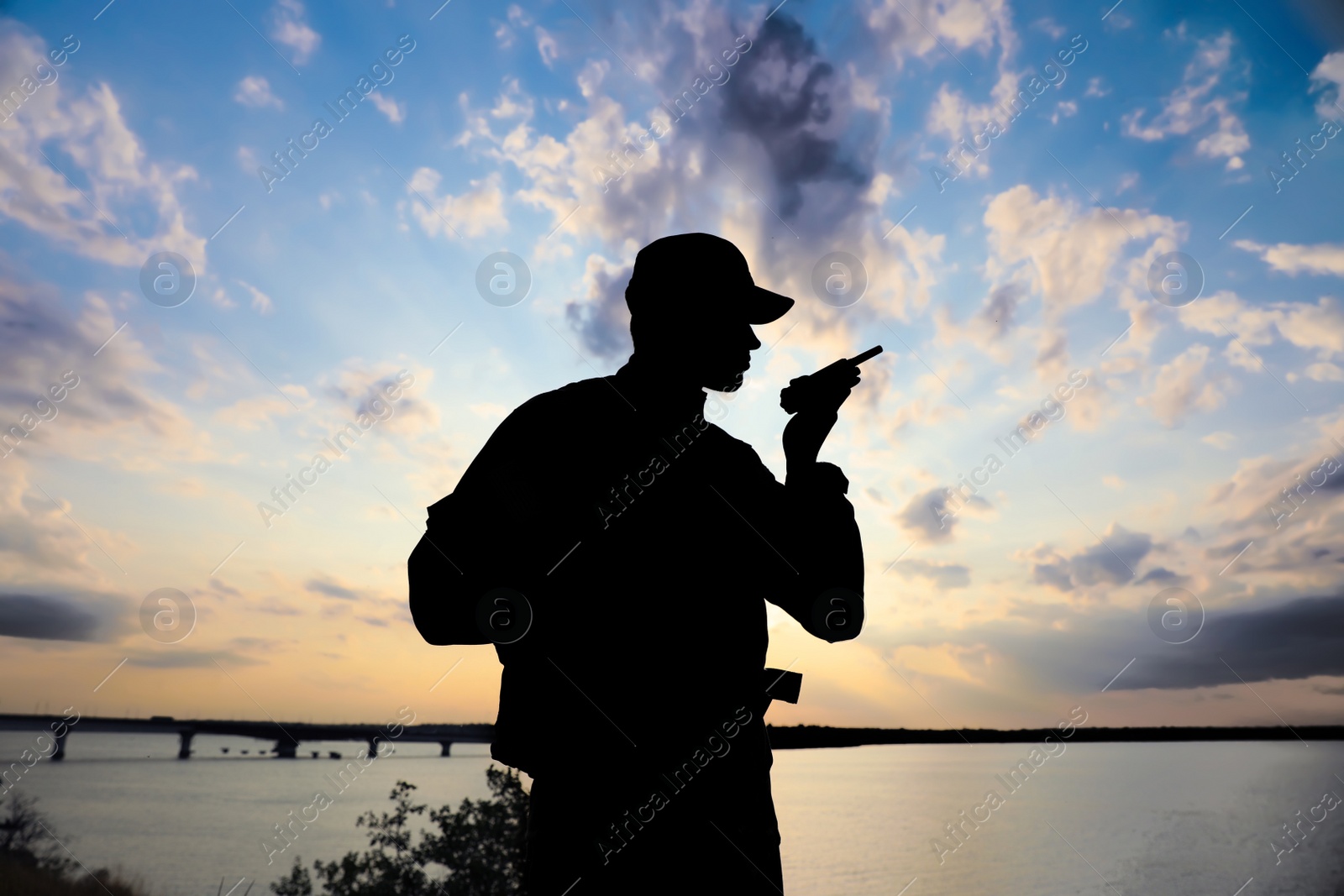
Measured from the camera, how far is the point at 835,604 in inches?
93.0

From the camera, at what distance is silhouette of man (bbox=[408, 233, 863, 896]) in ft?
6.40

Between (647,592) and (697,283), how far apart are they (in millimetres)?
1015

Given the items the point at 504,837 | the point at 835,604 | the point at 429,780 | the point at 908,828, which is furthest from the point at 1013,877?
the point at 835,604

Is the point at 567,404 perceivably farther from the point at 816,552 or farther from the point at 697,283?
the point at 816,552

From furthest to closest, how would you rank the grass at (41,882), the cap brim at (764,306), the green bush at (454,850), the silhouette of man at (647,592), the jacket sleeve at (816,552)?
the grass at (41,882) < the green bush at (454,850) < the cap brim at (764,306) < the jacket sleeve at (816,552) < the silhouette of man at (647,592)

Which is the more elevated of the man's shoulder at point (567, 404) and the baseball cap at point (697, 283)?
the baseball cap at point (697, 283)

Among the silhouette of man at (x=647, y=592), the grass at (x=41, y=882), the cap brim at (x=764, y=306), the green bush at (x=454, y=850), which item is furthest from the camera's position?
the grass at (x=41, y=882)

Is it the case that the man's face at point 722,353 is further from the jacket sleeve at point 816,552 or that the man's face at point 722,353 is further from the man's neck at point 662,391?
the jacket sleeve at point 816,552

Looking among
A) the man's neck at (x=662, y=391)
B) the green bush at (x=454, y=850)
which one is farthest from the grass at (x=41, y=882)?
the man's neck at (x=662, y=391)

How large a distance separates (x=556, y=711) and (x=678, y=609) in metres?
0.43

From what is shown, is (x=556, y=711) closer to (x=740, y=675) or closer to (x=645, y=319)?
(x=740, y=675)

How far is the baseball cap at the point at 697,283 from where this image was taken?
240cm

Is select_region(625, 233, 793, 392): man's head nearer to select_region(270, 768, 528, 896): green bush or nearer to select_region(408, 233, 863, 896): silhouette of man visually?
select_region(408, 233, 863, 896): silhouette of man

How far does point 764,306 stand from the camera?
2.53m
